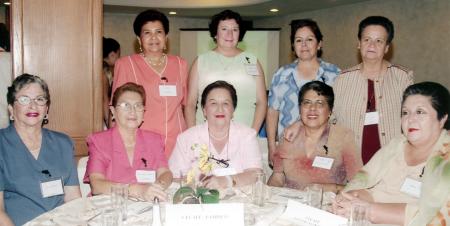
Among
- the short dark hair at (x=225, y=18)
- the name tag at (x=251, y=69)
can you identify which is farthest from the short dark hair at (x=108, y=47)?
the name tag at (x=251, y=69)

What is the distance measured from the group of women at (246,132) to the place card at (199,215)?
1.16 ft

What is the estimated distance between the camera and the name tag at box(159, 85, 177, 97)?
12.4ft

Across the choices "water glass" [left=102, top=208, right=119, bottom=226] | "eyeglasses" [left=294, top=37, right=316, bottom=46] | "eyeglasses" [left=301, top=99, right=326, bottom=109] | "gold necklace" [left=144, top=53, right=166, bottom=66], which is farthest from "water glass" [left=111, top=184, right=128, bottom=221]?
"eyeglasses" [left=294, top=37, right=316, bottom=46]

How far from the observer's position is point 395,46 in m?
9.00

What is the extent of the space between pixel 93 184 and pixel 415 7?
7364mm

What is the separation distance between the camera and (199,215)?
1997mm

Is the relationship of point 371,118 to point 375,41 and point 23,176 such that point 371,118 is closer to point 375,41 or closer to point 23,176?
point 375,41

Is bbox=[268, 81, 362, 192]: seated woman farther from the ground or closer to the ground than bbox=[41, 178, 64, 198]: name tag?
farther from the ground

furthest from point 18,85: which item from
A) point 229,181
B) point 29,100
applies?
point 229,181

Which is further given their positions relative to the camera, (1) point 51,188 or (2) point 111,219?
(1) point 51,188

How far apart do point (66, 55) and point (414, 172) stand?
282cm

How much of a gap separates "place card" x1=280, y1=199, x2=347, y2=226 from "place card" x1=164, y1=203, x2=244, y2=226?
1.06 ft

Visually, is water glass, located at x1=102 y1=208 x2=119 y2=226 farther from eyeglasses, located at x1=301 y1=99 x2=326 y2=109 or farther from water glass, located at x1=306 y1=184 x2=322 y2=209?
eyeglasses, located at x1=301 y1=99 x2=326 y2=109

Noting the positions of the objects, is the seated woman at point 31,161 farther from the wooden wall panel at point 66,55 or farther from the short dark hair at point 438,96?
the short dark hair at point 438,96
